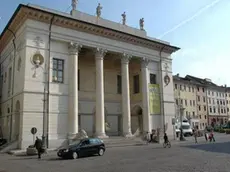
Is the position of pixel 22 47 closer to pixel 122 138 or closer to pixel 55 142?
pixel 55 142

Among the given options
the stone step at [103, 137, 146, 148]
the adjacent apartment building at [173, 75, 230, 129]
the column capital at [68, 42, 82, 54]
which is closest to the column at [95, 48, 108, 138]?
the stone step at [103, 137, 146, 148]

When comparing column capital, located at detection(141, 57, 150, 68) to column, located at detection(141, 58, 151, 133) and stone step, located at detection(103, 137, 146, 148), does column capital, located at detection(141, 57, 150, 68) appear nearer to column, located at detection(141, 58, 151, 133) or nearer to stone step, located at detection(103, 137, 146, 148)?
column, located at detection(141, 58, 151, 133)

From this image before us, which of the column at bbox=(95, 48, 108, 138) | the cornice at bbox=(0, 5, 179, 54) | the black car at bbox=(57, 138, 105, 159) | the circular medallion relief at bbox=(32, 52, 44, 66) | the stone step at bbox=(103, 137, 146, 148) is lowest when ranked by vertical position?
the stone step at bbox=(103, 137, 146, 148)

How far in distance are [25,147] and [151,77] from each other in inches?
745

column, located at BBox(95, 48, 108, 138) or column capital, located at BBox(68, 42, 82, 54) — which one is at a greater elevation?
column capital, located at BBox(68, 42, 82, 54)

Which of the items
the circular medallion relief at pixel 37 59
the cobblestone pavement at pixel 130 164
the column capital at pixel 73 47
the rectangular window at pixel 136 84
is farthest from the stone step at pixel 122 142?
the circular medallion relief at pixel 37 59

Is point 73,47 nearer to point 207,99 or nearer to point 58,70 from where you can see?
point 58,70

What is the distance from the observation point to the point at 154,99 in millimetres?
32375

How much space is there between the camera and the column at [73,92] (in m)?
24.1

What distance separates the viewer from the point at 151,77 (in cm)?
3344

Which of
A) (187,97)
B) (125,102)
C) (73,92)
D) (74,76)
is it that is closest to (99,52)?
(74,76)

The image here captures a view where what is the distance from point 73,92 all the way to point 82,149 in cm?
879

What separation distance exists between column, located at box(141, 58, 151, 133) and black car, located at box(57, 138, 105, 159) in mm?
13299

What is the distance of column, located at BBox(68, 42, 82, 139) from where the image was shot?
24.1 meters
